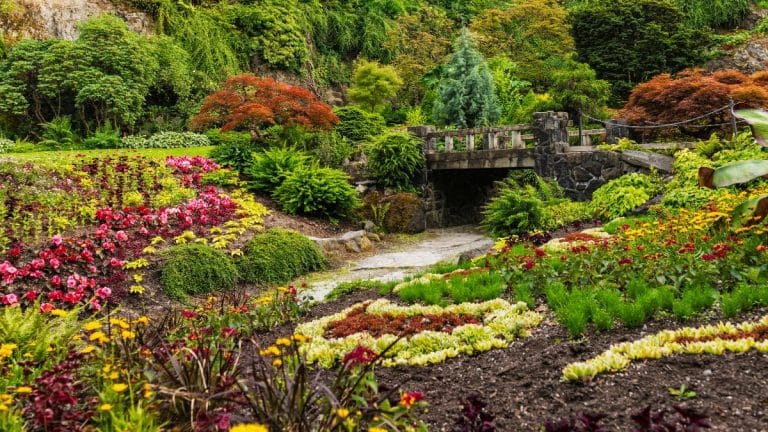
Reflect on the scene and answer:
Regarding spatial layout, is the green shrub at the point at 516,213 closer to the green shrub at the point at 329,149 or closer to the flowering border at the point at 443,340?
the green shrub at the point at 329,149

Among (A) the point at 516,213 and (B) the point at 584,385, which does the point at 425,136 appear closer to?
(A) the point at 516,213

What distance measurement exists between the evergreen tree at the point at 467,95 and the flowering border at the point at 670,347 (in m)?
16.3

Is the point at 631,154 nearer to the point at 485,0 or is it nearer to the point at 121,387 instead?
the point at 121,387

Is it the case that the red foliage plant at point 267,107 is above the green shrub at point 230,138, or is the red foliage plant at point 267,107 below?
above

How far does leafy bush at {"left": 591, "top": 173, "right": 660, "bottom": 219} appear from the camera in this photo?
11.6 m

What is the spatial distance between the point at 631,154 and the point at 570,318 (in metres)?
9.43

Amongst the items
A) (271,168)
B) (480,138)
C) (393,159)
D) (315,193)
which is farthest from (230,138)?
(480,138)

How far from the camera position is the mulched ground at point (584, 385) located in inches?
128

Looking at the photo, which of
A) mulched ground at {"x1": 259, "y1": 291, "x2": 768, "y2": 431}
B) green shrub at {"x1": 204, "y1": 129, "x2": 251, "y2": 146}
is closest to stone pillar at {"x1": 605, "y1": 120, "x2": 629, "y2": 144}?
green shrub at {"x1": 204, "y1": 129, "x2": 251, "y2": 146}

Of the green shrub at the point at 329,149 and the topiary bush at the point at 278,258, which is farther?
the green shrub at the point at 329,149

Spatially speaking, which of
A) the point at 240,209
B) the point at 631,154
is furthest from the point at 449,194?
the point at 240,209

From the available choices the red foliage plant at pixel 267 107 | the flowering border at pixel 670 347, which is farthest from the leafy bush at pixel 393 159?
the flowering border at pixel 670 347

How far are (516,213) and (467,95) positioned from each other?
883 cm

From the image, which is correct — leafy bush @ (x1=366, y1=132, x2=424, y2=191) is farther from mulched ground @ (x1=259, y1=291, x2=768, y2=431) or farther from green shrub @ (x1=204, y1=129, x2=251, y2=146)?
mulched ground @ (x1=259, y1=291, x2=768, y2=431)
